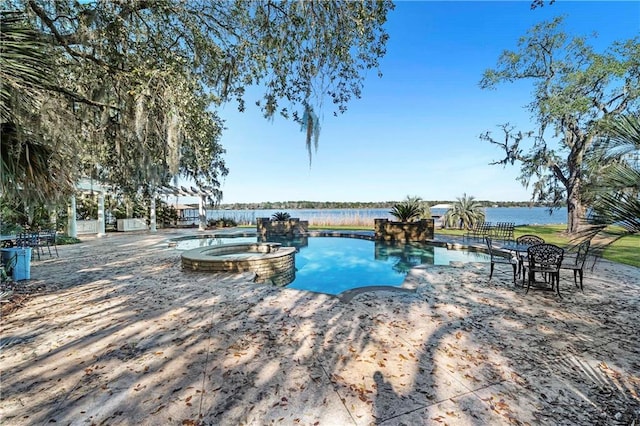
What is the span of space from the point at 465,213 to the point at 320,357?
1466cm

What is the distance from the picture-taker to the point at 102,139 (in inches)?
192

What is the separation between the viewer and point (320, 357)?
8.29 feet

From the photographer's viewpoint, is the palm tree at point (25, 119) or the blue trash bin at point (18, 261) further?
the blue trash bin at point (18, 261)

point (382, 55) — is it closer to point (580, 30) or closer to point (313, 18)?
point (313, 18)

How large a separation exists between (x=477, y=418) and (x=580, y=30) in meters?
16.5

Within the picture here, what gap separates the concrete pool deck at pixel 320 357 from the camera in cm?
184

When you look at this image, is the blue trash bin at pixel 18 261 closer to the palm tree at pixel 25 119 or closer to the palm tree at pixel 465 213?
the palm tree at pixel 25 119

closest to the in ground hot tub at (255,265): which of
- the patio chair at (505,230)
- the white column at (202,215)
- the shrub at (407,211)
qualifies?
the shrub at (407,211)

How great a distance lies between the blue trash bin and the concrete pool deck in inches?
53.2

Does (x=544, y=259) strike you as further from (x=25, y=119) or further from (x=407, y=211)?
(x=407, y=211)

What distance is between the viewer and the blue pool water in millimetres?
6480

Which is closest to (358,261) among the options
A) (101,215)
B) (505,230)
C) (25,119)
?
(505,230)

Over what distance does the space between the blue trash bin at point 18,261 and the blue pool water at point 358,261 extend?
16.7 ft

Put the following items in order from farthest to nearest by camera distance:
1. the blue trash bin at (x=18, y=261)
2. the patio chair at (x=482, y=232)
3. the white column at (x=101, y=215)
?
the white column at (x=101, y=215), the patio chair at (x=482, y=232), the blue trash bin at (x=18, y=261)
